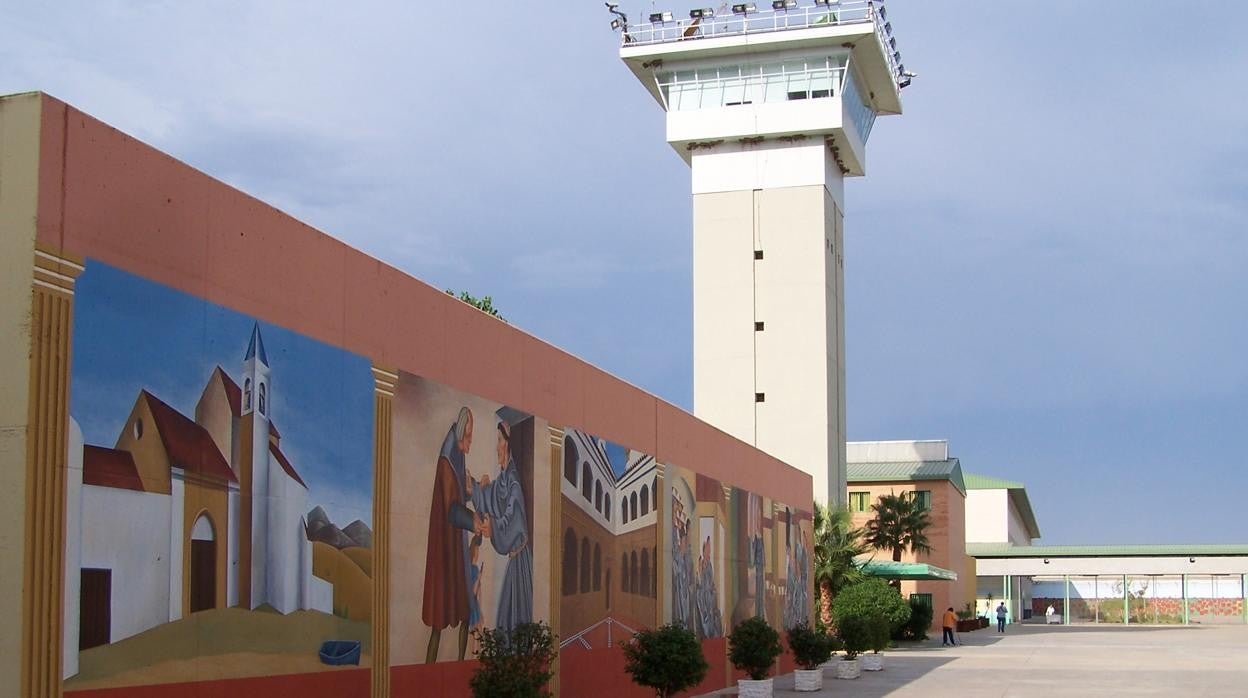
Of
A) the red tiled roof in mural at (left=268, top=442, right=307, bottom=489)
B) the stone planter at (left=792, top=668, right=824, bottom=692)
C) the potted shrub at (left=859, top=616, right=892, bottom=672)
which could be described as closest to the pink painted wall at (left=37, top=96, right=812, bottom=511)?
the red tiled roof in mural at (left=268, top=442, right=307, bottom=489)

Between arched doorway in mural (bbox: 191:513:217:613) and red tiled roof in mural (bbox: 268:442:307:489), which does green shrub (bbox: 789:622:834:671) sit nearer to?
red tiled roof in mural (bbox: 268:442:307:489)

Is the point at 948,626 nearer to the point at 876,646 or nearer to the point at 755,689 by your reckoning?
the point at 876,646

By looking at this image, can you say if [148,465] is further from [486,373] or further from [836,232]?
[836,232]

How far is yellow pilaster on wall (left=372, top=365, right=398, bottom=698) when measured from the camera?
57.1 feet

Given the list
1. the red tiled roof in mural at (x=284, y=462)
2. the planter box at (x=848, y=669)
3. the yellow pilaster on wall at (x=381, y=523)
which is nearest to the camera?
the red tiled roof in mural at (x=284, y=462)

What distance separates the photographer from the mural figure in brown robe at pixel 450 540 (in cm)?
1895

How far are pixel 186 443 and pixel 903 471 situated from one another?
71.3 m

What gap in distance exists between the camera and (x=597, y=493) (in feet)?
83.8

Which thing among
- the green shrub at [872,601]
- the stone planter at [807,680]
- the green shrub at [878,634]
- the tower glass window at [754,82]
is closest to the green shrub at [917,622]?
the green shrub at [872,601]

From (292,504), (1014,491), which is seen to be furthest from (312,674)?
(1014,491)

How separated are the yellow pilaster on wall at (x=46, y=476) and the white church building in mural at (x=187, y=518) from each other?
148 millimetres

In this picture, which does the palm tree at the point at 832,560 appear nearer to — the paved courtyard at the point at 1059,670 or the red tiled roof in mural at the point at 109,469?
the paved courtyard at the point at 1059,670

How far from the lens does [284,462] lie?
15.4 m

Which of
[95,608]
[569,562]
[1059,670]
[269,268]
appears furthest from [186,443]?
[1059,670]
